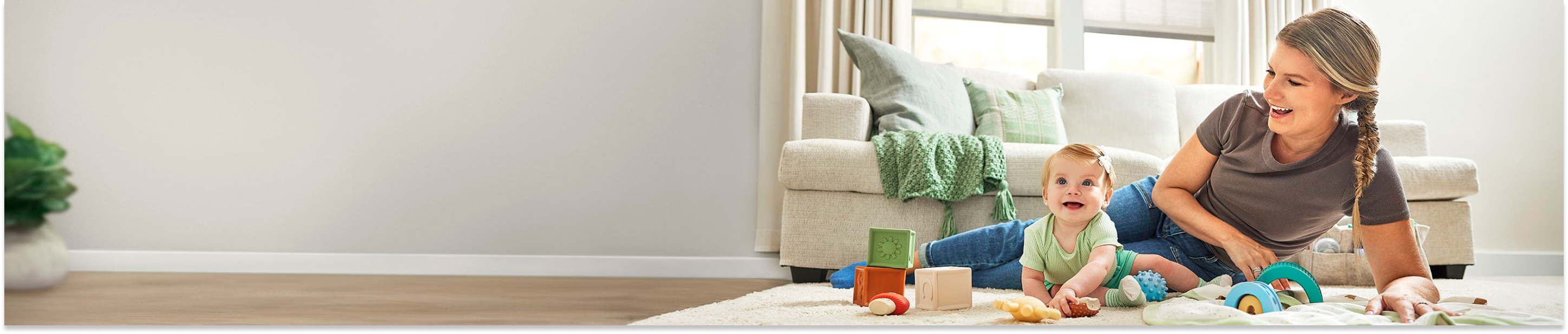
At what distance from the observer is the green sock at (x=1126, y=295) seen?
104cm

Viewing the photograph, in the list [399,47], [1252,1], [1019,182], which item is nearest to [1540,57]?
[1019,182]

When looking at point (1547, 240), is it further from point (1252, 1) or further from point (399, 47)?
point (399, 47)

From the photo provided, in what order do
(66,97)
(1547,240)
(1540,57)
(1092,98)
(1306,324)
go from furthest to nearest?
(1092,98), (1547,240), (1540,57), (66,97), (1306,324)

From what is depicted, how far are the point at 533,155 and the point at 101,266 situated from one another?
121 cm

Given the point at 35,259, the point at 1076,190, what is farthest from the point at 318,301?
the point at 1076,190

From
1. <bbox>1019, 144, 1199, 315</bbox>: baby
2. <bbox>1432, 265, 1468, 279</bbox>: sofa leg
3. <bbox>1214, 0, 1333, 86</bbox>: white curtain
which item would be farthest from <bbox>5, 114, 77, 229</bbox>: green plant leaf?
<bbox>1214, 0, 1333, 86</bbox>: white curtain

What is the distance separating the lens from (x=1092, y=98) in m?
2.44

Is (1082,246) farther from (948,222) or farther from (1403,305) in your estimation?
(948,222)

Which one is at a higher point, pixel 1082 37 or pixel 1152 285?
pixel 1082 37

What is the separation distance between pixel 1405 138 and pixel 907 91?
1372 mm

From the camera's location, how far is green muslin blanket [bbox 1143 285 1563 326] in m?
0.82

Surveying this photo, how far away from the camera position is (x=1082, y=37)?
2.99 metres

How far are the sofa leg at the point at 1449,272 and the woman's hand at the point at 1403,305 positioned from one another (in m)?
1.22

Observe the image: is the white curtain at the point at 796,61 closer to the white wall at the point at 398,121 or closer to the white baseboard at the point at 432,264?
the white wall at the point at 398,121
